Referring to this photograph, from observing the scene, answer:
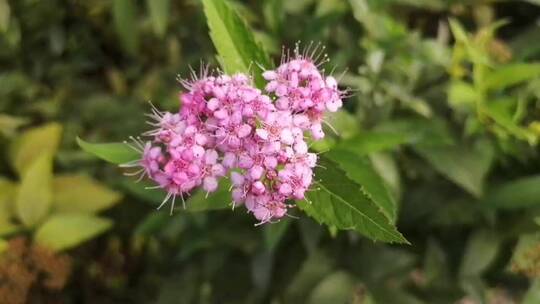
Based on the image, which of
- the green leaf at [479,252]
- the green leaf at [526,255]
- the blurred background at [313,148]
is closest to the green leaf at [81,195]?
the blurred background at [313,148]

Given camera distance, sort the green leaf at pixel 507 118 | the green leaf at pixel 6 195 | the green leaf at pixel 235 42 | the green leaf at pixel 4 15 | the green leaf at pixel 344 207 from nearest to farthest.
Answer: the green leaf at pixel 344 207, the green leaf at pixel 235 42, the green leaf at pixel 507 118, the green leaf at pixel 4 15, the green leaf at pixel 6 195

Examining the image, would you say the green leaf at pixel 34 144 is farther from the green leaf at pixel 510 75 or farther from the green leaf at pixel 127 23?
the green leaf at pixel 510 75

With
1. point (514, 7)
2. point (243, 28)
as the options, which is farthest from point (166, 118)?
point (514, 7)

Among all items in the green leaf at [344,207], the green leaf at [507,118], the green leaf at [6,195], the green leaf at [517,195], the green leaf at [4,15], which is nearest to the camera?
the green leaf at [344,207]

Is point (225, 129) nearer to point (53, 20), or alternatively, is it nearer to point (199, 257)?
point (199, 257)

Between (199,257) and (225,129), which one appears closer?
(225,129)

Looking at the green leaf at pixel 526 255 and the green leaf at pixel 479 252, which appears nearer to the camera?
the green leaf at pixel 526 255

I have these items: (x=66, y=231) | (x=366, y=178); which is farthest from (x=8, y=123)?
(x=366, y=178)
